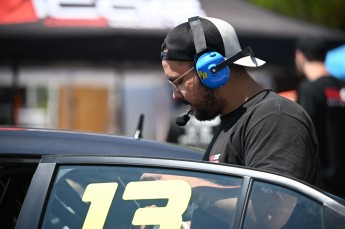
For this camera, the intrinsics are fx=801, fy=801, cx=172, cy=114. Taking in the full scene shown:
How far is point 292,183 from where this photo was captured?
2.18 m

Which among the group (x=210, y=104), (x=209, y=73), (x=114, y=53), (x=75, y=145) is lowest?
(x=114, y=53)

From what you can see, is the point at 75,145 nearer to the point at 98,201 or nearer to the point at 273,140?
the point at 98,201

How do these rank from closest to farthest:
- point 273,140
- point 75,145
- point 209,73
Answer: point 273,140, point 209,73, point 75,145

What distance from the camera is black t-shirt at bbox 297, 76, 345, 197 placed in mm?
5254

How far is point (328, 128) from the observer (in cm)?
527

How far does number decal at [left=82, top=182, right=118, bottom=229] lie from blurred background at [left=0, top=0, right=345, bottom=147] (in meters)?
5.13

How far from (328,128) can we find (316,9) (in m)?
8.13

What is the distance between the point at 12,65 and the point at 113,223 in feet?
20.5

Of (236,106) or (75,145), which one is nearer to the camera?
(236,106)

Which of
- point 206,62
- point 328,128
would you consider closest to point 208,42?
point 206,62

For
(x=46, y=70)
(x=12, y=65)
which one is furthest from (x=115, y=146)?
(x=46, y=70)

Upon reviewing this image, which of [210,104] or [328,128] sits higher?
[210,104]

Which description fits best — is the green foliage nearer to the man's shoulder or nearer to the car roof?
the car roof

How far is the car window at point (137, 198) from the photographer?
→ 7.34ft
